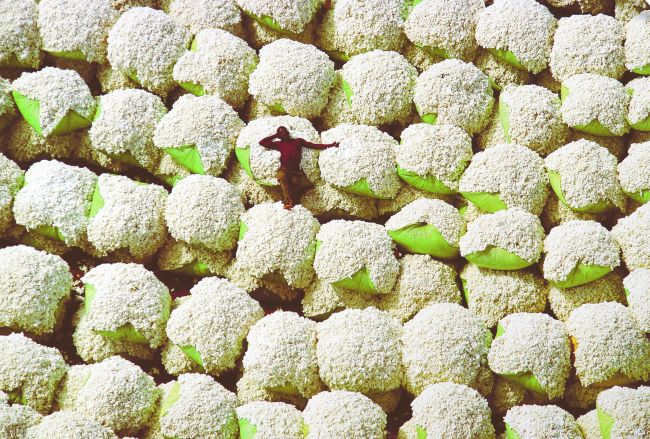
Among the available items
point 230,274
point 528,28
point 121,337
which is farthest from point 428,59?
point 121,337

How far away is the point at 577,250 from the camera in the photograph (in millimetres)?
1213

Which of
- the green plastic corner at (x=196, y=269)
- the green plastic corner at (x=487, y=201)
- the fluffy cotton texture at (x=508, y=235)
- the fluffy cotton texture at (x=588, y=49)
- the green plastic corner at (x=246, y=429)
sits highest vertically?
the fluffy cotton texture at (x=588, y=49)

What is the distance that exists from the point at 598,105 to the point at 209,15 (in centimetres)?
71

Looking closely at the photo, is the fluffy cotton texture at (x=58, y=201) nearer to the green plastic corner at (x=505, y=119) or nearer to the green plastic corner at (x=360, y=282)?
the green plastic corner at (x=360, y=282)

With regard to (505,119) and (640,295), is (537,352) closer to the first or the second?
(640,295)

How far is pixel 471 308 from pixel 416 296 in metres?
0.09

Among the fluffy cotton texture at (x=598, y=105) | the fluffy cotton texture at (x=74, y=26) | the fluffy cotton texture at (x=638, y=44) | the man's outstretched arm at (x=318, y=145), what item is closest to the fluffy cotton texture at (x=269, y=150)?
the man's outstretched arm at (x=318, y=145)

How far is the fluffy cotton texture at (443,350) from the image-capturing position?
1.18 meters

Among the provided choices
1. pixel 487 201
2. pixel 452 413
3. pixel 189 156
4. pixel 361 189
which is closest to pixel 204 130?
pixel 189 156

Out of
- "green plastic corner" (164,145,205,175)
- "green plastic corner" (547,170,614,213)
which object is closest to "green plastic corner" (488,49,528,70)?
"green plastic corner" (547,170,614,213)

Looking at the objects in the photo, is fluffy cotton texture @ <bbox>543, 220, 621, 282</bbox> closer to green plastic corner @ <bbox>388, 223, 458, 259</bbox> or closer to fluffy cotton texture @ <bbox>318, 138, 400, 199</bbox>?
green plastic corner @ <bbox>388, 223, 458, 259</bbox>

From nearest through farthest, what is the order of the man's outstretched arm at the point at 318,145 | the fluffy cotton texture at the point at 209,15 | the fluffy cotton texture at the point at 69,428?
the fluffy cotton texture at the point at 69,428
the man's outstretched arm at the point at 318,145
the fluffy cotton texture at the point at 209,15

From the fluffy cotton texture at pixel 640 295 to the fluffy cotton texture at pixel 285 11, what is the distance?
2.33 ft

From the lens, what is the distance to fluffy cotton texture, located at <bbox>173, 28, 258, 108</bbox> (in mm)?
1366
